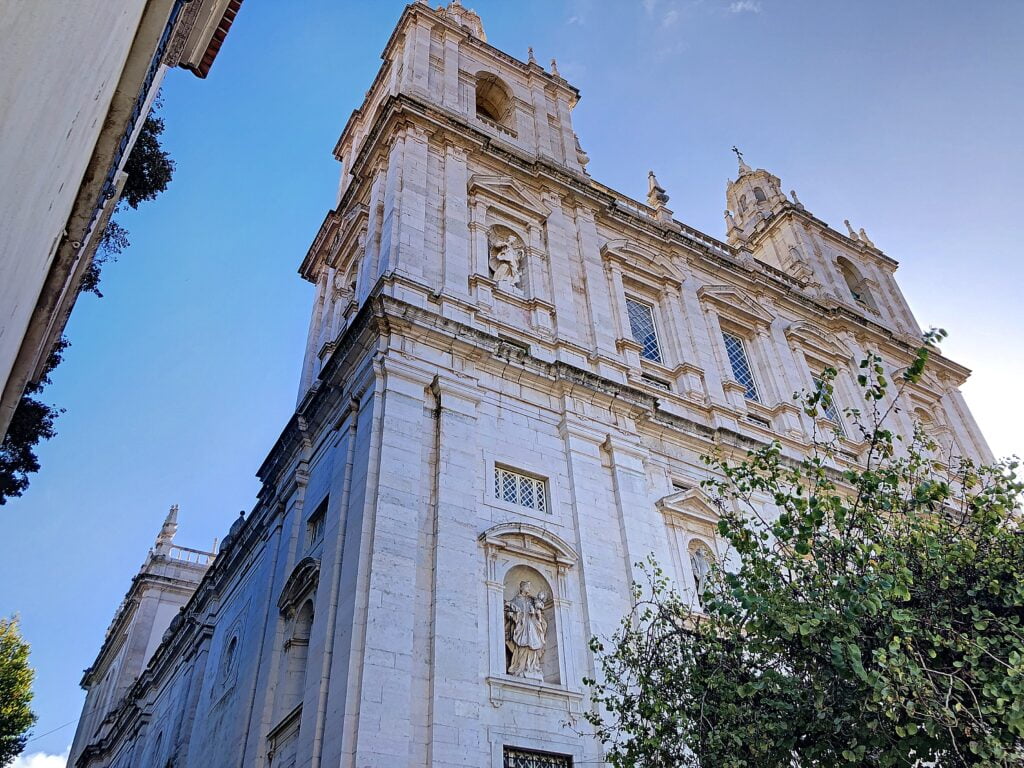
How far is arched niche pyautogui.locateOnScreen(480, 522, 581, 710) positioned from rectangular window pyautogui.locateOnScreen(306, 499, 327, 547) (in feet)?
11.7

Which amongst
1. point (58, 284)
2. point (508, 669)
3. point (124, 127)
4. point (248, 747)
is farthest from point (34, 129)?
point (248, 747)

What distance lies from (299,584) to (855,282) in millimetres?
26479

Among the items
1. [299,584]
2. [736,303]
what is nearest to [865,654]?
[299,584]

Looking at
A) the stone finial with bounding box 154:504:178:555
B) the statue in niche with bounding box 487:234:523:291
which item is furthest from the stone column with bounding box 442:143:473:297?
the stone finial with bounding box 154:504:178:555

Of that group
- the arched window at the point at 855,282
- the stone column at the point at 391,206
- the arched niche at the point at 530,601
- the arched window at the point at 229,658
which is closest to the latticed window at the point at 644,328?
the stone column at the point at 391,206

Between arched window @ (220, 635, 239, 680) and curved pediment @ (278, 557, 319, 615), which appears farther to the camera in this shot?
arched window @ (220, 635, 239, 680)

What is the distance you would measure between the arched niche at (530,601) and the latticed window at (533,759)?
675 mm

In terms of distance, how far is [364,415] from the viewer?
1401 cm

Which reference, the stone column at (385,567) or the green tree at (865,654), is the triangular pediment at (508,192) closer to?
the stone column at (385,567)

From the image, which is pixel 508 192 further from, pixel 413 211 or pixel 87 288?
pixel 87 288

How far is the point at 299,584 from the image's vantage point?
14516 mm

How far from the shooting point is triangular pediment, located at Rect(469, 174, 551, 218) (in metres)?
19.8

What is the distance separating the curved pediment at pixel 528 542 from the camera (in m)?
13.2

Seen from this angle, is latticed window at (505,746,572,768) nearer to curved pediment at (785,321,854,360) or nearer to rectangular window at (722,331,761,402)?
rectangular window at (722,331,761,402)
